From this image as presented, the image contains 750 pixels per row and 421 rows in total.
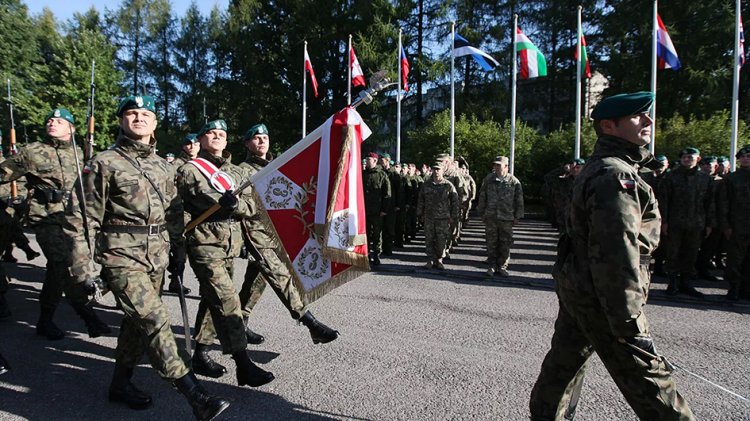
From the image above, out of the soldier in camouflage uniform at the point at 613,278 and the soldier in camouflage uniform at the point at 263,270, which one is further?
the soldier in camouflage uniform at the point at 263,270

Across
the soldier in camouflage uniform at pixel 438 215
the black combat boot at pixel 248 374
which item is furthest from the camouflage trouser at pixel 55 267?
the soldier in camouflage uniform at pixel 438 215

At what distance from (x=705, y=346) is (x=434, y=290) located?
10.8ft

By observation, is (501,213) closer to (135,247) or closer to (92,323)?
(92,323)

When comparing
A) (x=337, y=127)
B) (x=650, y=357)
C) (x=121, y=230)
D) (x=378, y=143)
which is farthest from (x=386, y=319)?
(x=378, y=143)

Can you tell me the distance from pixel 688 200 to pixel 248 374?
263 inches

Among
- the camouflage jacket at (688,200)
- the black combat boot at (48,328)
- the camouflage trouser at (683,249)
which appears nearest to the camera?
the black combat boot at (48,328)

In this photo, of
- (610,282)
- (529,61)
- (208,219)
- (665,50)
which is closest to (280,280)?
(208,219)

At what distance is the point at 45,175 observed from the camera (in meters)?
5.12

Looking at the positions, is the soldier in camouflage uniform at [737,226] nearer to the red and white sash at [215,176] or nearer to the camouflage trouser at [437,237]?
the camouflage trouser at [437,237]

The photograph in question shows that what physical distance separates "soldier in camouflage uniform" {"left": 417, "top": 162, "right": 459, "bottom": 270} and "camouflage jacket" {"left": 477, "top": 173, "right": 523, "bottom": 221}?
2.45ft

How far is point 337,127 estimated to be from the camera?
3.71 metres

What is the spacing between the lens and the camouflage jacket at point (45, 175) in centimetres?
496

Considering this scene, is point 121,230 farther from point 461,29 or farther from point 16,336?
point 461,29

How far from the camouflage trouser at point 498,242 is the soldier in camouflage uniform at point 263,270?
15.4ft
